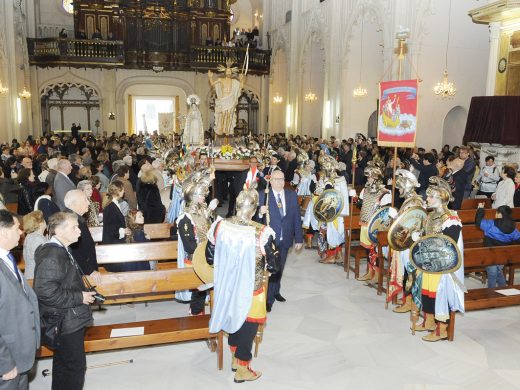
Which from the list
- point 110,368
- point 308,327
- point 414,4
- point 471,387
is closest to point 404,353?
point 471,387

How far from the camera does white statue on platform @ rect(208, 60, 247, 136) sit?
619 inches

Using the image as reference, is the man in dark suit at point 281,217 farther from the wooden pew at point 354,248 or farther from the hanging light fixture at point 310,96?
the hanging light fixture at point 310,96

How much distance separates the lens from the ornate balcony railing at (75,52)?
24.8 metres

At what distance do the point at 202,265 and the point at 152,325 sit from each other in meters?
0.86

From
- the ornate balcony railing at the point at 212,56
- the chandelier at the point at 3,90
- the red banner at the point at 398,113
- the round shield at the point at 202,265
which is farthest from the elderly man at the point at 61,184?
the ornate balcony railing at the point at 212,56

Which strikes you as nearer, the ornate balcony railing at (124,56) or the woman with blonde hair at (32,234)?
the woman with blonde hair at (32,234)

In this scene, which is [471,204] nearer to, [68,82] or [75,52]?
[75,52]

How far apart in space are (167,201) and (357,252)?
166 inches

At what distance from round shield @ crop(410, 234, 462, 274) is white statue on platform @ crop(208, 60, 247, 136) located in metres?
10.9

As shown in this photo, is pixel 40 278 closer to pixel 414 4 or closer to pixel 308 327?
pixel 308 327

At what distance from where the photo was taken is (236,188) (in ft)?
38.7

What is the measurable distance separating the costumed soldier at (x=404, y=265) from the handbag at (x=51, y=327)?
4320mm

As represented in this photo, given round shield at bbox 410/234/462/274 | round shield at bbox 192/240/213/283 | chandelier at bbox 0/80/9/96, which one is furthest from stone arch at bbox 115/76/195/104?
round shield at bbox 410/234/462/274

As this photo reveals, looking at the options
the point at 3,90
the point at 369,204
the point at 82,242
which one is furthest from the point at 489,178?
the point at 3,90
